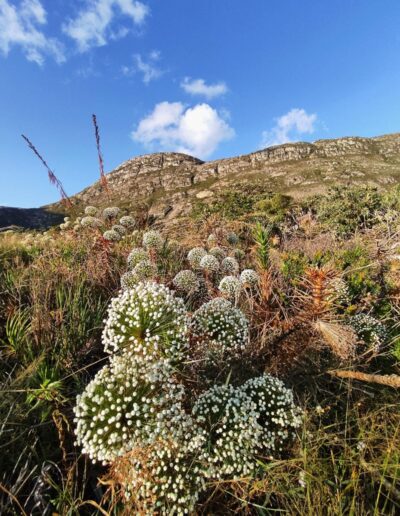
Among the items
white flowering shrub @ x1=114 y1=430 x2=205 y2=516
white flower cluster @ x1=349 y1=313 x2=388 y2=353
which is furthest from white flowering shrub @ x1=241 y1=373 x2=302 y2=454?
white flower cluster @ x1=349 y1=313 x2=388 y2=353

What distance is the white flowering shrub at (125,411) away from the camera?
1.87m

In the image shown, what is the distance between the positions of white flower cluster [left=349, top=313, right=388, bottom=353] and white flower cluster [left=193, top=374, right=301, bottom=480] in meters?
1.64

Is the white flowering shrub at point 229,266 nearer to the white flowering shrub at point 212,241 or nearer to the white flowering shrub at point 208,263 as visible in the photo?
the white flowering shrub at point 208,263

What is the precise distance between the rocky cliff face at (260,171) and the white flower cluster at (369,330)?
77.9 m

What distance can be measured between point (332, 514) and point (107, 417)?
1.46m

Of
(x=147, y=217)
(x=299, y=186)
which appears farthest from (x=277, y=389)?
(x=299, y=186)

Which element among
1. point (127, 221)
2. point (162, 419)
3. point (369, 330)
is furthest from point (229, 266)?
point (162, 419)

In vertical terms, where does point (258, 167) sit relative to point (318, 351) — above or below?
above

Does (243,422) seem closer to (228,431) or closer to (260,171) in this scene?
(228,431)

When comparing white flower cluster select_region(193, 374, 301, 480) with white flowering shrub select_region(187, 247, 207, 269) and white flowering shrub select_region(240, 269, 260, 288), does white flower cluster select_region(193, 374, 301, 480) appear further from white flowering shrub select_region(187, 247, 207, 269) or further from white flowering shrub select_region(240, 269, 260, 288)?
white flowering shrub select_region(187, 247, 207, 269)

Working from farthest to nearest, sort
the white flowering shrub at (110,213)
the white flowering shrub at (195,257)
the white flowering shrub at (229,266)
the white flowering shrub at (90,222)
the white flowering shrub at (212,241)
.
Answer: the white flowering shrub at (110,213) < the white flowering shrub at (212,241) < the white flowering shrub at (90,222) < the white flowering shrub at (195,257) < the white flowering shrub at (229,266)

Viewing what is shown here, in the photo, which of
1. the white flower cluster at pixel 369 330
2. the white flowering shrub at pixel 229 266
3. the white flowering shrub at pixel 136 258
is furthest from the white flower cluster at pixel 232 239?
the white flower cluster at pixel 369 330

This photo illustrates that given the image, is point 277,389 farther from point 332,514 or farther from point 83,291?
point 83,291

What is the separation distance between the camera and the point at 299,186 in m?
86.4
